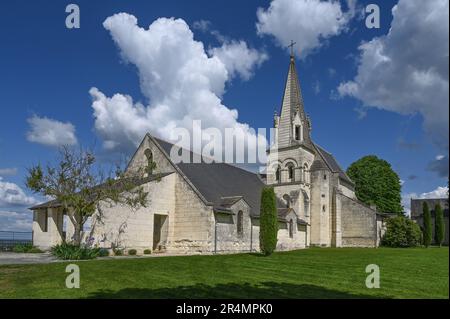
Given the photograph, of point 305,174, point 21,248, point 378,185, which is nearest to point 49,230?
point 21,248

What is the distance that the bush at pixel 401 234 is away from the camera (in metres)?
41.5

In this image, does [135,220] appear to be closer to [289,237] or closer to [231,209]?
[231,209]

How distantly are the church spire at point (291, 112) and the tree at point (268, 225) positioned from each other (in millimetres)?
17186

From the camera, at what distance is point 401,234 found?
4131cm

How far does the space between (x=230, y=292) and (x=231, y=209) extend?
1689cm

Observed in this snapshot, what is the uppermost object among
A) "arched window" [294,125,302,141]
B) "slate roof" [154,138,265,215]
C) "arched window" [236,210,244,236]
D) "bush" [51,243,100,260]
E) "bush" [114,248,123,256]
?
"arched window" [294,125,302,141]

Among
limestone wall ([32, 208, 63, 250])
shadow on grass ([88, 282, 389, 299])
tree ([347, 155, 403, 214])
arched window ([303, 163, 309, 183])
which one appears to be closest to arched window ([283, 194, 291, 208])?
arched window ([303, 163, 309, 183])

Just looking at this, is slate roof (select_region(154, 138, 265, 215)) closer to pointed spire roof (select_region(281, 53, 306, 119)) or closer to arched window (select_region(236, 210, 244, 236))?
arched window (select_region(236, 210, 244, 236))

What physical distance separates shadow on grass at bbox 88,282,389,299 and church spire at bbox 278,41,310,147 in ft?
99.7

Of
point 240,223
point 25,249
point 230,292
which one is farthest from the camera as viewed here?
point 240,223

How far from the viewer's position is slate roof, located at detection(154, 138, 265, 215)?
28541 mm

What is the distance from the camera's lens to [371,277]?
43.3ft
